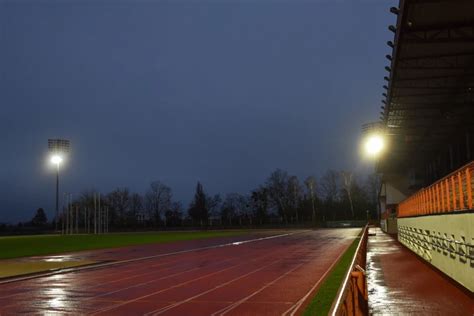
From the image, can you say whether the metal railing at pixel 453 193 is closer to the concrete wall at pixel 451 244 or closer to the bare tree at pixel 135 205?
the concrete wall at pixel 451 244

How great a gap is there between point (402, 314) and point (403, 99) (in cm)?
2004

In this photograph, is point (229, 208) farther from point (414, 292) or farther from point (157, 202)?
point (414, 292)

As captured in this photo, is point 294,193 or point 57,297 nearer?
point 57,297

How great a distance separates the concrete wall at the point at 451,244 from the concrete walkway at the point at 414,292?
0.35 meters

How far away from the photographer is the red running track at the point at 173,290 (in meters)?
12.4

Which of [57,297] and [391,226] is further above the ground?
[391,226]

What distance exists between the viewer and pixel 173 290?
15547mm

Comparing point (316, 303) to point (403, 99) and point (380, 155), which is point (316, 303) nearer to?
point (403, 99)

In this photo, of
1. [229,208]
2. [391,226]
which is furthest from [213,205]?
[391,226]

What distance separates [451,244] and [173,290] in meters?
7.68

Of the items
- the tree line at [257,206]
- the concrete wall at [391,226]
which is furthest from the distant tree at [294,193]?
the concrete wall at [391,226]

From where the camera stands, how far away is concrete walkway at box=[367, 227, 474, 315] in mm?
11023

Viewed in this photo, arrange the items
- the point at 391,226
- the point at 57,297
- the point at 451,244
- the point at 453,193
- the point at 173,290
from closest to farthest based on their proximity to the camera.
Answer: the point at 453,193
the point at 451,244
the point at 57,297
the point at 173,290
the point at 391,226

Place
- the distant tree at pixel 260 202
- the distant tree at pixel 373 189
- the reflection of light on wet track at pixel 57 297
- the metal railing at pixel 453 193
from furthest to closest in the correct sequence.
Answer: the distant tree at pixel 260 202
the distant tree at pixel 373 189
the reflection of light on wet track at pixel 57 297
the metal railing at pixel 453 193
